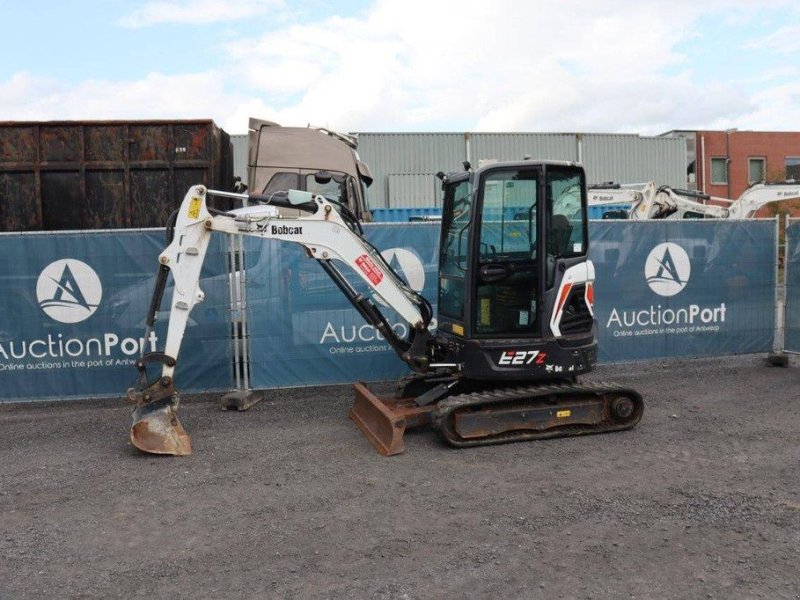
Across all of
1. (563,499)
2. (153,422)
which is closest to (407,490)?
(563,499)

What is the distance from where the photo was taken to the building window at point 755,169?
1471 inches

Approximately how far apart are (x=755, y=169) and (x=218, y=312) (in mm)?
37186

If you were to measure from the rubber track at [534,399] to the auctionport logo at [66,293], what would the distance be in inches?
182

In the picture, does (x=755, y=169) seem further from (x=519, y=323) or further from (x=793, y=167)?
(x=519, y=323)

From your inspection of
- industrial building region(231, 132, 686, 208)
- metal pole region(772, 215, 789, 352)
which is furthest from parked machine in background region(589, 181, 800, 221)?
industrial building region(231, 132, 686, 208)

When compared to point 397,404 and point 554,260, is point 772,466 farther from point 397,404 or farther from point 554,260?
point 397,404

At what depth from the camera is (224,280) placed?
27.7 feet

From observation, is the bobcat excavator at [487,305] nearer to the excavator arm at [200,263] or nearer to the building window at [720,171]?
the excavator arm at [200,263]

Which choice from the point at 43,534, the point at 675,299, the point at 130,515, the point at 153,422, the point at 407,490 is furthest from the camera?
the point at 675,299

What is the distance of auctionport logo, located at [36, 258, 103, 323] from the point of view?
8.24 metres

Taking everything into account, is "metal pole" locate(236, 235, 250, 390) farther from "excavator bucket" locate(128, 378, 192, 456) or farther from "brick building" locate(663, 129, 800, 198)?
"brick building" locate(663, 129, 800, 198)

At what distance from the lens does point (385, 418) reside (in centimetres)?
632

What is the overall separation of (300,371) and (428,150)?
21.9 meters

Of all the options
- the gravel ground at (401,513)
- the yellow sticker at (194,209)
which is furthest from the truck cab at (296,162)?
the gravel ground at (401,513)
